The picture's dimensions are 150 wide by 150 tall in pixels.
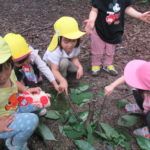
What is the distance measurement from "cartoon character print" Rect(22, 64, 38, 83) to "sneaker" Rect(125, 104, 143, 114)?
100cm

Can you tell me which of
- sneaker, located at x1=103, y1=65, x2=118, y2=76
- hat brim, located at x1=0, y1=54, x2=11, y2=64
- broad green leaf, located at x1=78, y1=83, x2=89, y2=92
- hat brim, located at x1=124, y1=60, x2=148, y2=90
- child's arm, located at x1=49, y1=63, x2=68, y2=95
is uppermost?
hat brim, located at x1=0, y1=54, x2=11, y2=64

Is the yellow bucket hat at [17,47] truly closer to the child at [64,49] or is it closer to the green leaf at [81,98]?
the child at [64,49]

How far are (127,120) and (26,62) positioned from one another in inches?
42.1

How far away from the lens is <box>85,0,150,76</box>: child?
8.40 feet

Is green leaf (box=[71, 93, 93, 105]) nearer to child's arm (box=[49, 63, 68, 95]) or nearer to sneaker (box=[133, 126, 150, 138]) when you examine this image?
child's arm (box=[49, 63, 68, 95])

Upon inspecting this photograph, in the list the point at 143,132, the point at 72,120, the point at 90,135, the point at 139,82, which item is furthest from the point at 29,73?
the point at 143,132

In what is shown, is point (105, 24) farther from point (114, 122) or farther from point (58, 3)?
point (58, 3)

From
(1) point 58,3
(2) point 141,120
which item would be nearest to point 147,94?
(2) point 141,120

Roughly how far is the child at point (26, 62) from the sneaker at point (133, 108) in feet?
2.35

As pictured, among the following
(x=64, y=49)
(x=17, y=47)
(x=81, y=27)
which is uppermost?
(x=17, y=47)

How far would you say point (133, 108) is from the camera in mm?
2273

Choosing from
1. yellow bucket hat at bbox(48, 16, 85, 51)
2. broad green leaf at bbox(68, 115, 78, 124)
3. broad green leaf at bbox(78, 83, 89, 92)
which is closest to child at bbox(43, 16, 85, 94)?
yellow bucket hat at bbox(48, 16, 85, 51)

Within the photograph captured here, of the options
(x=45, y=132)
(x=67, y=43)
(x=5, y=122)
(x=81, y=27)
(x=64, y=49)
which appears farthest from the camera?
(x=81, y=27)

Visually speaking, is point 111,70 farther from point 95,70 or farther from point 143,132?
point 143,132
